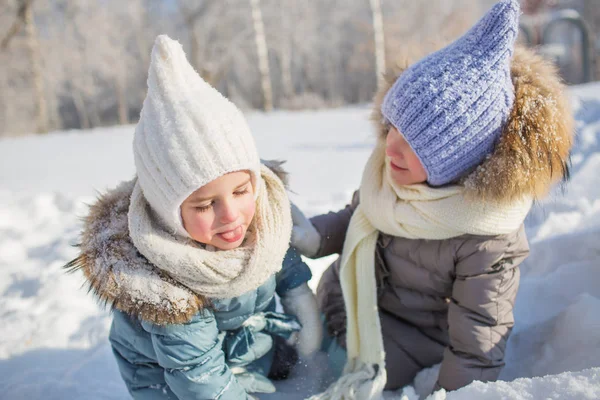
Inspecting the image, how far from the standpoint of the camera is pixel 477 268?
4.25 feet

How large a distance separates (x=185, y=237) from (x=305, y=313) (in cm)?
49

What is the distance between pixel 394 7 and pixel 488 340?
16.9 metres

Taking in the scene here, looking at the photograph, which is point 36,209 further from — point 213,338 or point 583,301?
point 583,301

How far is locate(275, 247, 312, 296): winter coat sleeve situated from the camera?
1419 mm

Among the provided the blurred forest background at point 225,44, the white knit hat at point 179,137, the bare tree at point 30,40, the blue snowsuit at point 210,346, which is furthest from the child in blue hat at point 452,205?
the blurred forest background at point 225,44

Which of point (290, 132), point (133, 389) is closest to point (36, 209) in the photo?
point (133, 389)

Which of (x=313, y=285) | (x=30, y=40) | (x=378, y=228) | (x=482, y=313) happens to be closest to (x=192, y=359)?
(x=378, y=228)

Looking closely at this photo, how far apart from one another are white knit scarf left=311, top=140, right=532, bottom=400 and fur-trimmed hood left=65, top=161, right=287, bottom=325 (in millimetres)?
538

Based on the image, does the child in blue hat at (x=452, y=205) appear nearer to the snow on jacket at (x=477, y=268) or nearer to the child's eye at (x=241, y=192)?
the snow on jacket at (x=477, y=268)

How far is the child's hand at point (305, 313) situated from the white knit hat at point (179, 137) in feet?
1.50

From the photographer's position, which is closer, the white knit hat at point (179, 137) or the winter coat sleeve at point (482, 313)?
the white knit hat at point (179, 137)

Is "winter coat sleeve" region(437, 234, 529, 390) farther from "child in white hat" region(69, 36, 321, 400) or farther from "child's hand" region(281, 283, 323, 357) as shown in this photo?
"child in white hat" region(69, 36, 321, 400)

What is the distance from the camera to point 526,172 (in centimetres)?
117

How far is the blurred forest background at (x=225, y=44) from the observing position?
13781 mm
